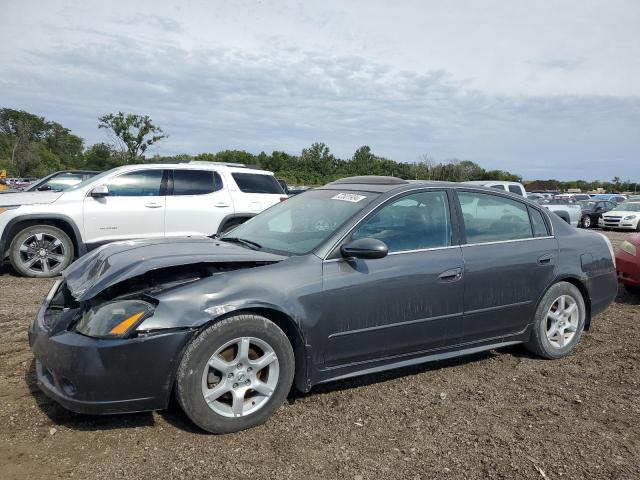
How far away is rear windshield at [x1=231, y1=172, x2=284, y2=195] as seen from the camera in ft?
30.1

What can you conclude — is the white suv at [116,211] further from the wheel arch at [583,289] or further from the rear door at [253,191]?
the wheel arch at [583,289]

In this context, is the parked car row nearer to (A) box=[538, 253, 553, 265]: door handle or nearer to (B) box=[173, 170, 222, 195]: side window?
(A) box=[538, 253, 553, 265]: door handle

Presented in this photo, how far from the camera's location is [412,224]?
4012 millimetres

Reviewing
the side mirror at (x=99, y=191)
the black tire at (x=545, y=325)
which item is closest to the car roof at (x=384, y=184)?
the black tire at (x=545, y=325)

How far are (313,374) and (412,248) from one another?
1173 millimetres

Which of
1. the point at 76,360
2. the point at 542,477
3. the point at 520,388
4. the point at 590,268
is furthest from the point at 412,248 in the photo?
the point at 76,360

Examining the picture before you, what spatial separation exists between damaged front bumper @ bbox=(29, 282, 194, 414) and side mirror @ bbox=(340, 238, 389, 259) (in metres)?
1.12

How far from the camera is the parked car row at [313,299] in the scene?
116 inches

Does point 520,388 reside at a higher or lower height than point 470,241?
lower

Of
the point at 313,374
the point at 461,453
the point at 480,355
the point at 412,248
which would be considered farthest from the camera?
the point at 480,355

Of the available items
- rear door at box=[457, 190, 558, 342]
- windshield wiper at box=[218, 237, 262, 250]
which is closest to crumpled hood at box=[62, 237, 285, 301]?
windshield wiper at box=[218, 237, 262, 250]

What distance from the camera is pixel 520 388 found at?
398cm

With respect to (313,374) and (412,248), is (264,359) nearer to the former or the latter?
(313,374)

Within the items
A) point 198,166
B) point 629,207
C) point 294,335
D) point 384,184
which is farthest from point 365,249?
point 629,207
